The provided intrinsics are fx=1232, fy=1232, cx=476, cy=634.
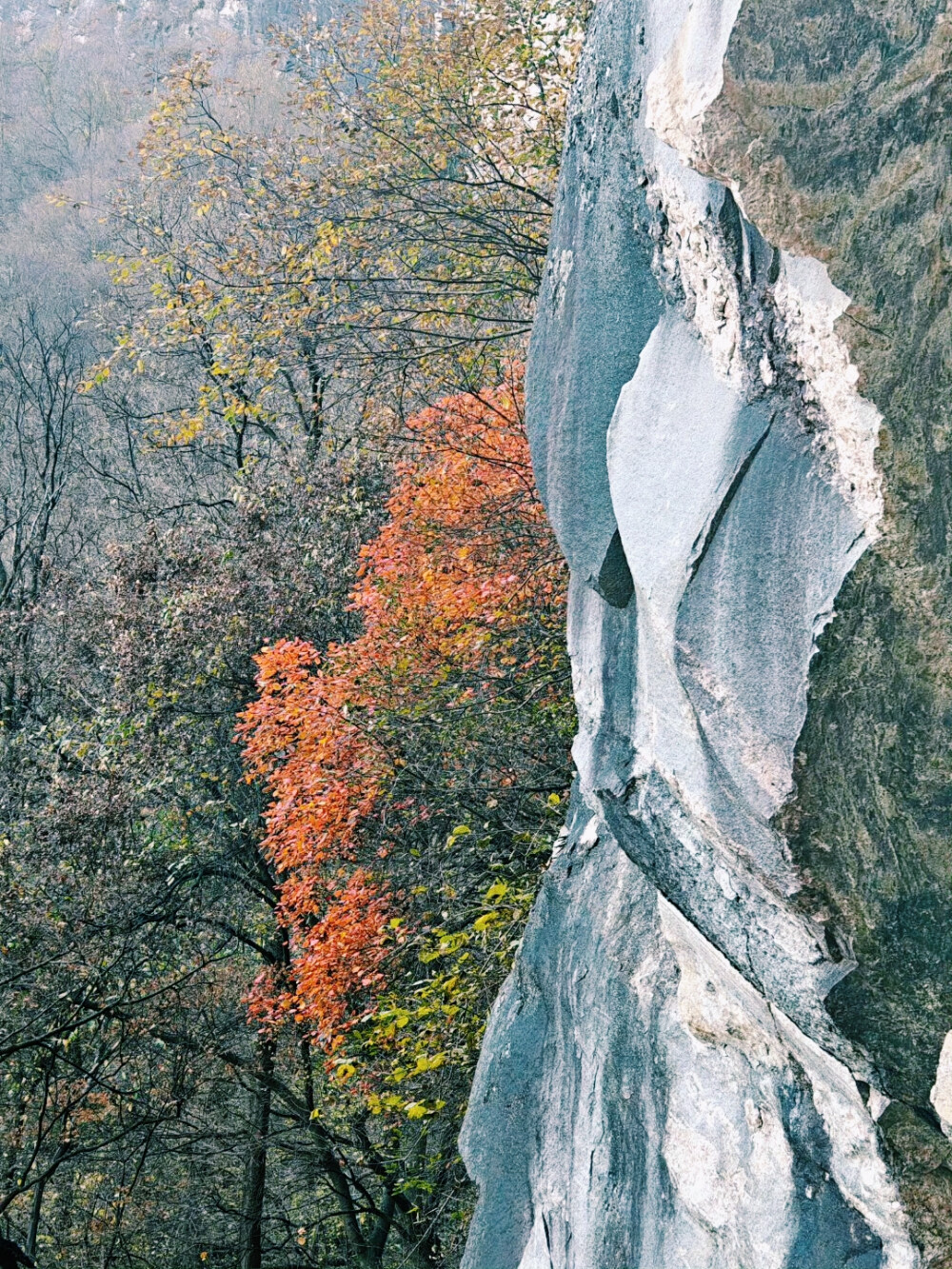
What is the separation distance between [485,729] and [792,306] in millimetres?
6069

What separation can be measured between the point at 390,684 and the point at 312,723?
2.36 ft

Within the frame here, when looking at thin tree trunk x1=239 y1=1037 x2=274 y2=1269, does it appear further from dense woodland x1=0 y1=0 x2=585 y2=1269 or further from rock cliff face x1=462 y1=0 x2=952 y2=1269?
rock cliff face x1=462 y1=0 x2=952 y2=1269

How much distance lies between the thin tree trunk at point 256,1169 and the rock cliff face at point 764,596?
743 centimetres

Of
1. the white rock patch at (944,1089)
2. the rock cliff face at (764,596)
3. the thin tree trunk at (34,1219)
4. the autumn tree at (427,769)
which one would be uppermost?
the autumn tree at (427,769)

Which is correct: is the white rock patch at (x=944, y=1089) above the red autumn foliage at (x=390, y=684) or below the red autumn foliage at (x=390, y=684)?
below

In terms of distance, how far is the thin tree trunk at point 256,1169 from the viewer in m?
11.4

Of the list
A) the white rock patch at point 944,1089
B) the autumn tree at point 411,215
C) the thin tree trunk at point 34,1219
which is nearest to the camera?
the white rock patch at point 944,1089

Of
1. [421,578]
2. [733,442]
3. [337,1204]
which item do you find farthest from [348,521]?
Result: [733,442]

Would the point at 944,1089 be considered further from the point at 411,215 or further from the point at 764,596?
the point at 411,215

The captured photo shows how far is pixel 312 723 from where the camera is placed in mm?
9312

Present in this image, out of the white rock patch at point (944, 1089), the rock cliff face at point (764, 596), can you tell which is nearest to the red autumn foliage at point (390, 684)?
the rock cliff face at point (764, 596)

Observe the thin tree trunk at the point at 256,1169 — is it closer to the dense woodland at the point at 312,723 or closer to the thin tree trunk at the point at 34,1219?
the dense woodland at the point at 312,723

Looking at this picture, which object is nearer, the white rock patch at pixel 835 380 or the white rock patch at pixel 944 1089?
the white rock patch at pixel 835 380

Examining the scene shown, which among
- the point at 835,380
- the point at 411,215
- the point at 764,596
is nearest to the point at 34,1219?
the point at 411,215
